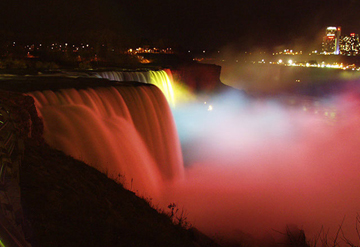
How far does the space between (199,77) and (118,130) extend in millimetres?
27129

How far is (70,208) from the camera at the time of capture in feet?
13.5

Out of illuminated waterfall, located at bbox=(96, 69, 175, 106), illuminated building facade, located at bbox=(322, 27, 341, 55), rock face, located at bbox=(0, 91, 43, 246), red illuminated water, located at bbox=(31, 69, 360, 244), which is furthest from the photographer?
illuminated building facade, located at bbox=(322, 27, 341, 55)

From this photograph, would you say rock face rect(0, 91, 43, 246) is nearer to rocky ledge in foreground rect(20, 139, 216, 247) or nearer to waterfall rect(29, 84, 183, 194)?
rocky ledge in foreground rect(20, 139, 216, 247)

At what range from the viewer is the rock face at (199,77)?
32.2 metres

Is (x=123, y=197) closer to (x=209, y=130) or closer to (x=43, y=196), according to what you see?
(x=43, y=196)

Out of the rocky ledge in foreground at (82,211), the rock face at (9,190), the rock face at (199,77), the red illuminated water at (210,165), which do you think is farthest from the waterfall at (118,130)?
the rock face at (199,77)

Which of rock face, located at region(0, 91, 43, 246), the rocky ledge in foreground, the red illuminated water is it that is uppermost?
rock face, located at region(0, 91, 43, 246)

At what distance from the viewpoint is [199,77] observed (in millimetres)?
36094

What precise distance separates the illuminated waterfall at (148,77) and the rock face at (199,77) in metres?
5.35

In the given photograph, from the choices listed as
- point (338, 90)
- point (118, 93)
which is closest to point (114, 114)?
point (118, 93)

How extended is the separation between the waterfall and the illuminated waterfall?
18.4 ft

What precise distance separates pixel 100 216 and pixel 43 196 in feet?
2.55

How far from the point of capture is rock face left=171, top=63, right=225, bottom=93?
1268 inches

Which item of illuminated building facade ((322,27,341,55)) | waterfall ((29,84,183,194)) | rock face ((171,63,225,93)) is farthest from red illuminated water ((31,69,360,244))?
illuminated building facade ((322,27,341,55))
